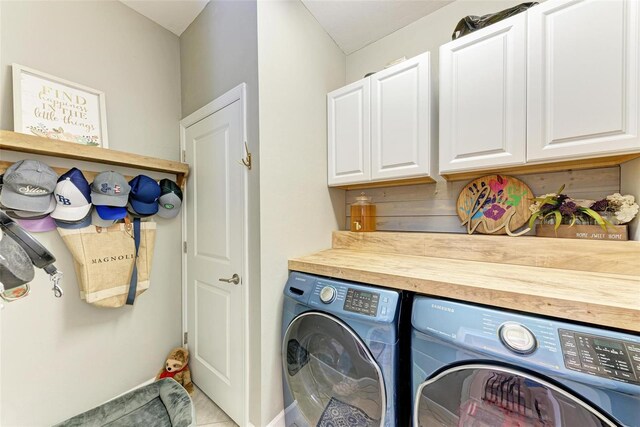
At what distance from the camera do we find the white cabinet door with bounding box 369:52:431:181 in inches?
54.8

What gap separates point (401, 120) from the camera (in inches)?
57.9

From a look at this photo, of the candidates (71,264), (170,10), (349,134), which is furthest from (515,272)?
(170,10)

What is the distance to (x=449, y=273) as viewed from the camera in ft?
3.42

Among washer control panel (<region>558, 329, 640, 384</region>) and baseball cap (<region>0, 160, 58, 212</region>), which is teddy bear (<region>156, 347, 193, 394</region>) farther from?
washer control panel (<region>558, 329, 640, 384</region>)

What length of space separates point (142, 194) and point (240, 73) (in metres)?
1.02

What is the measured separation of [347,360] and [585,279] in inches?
42.3

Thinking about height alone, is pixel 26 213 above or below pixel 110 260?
above

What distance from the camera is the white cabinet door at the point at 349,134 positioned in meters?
1.61

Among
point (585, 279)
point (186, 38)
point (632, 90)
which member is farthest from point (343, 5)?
point (585, 279)

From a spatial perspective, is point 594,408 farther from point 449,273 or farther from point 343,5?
point 343,5

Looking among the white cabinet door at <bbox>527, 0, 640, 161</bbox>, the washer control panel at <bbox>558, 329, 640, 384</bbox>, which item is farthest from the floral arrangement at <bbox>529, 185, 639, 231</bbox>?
the washer control panel at <bbox>558, 329, 640, 384</bbox>

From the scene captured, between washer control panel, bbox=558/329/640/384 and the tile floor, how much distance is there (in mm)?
1750

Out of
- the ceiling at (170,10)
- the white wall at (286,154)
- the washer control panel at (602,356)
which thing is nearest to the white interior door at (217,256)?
the white wall at (286,154)

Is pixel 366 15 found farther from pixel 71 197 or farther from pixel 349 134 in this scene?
pixel 71 197
